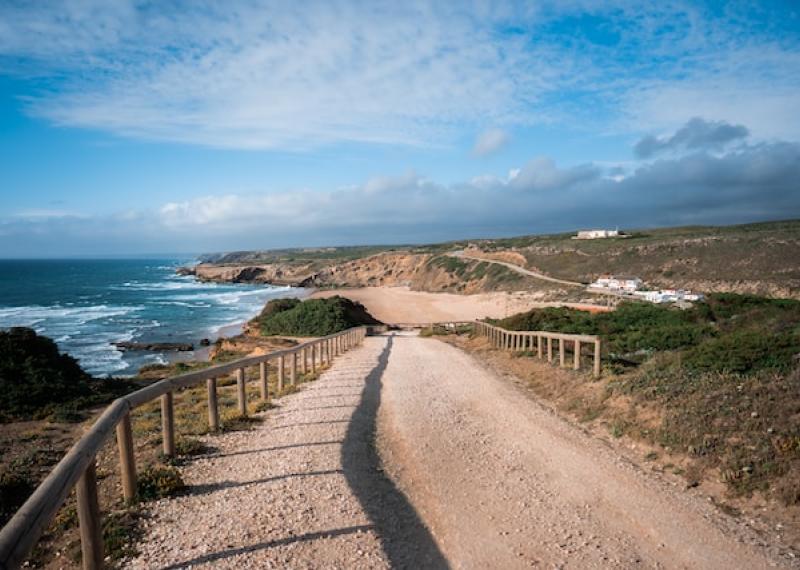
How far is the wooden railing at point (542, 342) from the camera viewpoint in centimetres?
1283

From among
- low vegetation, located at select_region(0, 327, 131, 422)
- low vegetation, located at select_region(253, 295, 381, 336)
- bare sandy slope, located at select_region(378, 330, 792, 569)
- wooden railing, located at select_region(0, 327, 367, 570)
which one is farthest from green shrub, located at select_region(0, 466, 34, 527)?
low vegetation, located at select_region(253, 295, 381, 336)

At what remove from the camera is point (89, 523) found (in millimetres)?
3969

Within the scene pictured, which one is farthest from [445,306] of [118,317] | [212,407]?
[212,407]

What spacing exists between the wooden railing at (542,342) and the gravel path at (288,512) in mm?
6549

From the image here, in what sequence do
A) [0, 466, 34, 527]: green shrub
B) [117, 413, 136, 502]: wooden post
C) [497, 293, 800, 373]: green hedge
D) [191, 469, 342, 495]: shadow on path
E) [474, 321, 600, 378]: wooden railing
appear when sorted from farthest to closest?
[474, 321, 600, 378]: wooden railing, [497, 293, 800, 373]: green hedge, [0, 466, 34, 527]: green shrub, [191, 469, 342, 495]: shadow on path, [117, 413, 136, 502]: wooden post

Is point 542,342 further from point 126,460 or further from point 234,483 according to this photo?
point 126,460

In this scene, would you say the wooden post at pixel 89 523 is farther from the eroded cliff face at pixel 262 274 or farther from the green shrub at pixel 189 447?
the eroded cliff face at pixel 262 274

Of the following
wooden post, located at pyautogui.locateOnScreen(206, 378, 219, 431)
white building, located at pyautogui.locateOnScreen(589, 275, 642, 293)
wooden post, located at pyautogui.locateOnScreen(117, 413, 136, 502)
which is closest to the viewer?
wooden post, located at pyautogui.locateOnScreen(117, 413, 136, 502)

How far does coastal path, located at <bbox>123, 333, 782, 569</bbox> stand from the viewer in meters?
4.62

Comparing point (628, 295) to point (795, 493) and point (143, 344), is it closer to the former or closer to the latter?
point (143, 344)

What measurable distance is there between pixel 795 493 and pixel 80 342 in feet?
161

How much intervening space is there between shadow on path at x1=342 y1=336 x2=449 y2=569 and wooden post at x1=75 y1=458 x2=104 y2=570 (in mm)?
2135

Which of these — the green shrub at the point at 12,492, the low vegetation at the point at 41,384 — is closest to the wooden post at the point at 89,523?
the green shrub at the point at 12,492

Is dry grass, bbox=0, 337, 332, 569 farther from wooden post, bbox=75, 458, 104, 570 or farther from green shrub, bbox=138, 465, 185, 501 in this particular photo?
wooden post, bbox=75, 458, 104, 570
